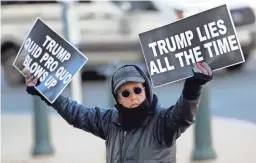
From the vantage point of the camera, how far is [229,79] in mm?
14438

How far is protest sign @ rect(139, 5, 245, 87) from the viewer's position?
327 cm

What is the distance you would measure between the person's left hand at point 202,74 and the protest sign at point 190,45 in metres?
0.12

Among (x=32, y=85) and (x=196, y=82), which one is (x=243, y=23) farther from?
(x=196, y=82)

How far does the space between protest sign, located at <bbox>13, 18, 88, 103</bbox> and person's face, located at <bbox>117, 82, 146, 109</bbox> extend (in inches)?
17.9

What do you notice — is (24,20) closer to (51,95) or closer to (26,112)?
(26,112)

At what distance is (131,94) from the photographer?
3.20 m

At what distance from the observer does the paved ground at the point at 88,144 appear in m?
7.31

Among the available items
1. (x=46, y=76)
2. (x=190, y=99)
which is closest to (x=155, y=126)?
(x=190, y=99)

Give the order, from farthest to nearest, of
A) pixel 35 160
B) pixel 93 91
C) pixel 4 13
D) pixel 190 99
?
pixel 4 13 < pixel 93 91 < pixel 35 160 < pixel 190 99

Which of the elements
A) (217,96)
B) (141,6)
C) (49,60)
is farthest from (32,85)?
(141,6)

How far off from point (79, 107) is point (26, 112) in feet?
25.8

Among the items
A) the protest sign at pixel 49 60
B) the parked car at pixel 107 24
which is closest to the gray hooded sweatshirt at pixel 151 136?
the protest sign at pixel 49 60

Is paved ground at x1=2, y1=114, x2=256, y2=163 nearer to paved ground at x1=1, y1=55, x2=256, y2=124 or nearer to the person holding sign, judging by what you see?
paved ground at x1=1, y1=55, x2=256, y2=124

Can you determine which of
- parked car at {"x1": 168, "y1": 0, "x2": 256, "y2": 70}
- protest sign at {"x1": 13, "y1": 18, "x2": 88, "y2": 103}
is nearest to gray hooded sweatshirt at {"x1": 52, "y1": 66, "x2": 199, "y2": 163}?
protest sign at {"x1": 13, "y1": 18, "x2": 88, "y2": 103}
